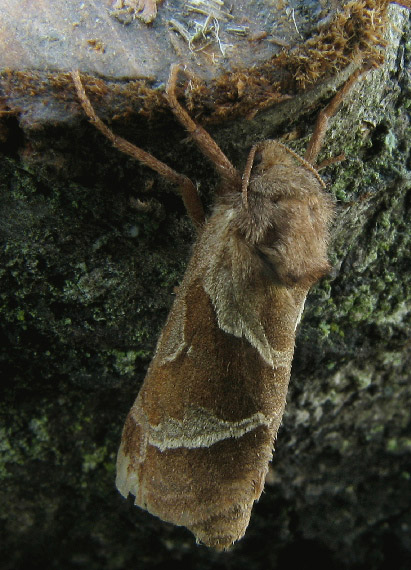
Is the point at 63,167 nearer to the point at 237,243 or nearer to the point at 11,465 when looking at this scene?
the point at 237,243

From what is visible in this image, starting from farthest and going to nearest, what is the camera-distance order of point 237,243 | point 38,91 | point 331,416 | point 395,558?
point 395,558 → point 331,416 → point 237,243 → point 38,91

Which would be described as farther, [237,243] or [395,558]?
[395,558]

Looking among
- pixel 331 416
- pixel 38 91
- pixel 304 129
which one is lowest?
pixel 331 416

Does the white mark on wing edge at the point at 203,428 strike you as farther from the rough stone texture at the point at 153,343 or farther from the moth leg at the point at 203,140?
the moth leg at the point at 203,140

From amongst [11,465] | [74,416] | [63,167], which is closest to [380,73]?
[63,167]

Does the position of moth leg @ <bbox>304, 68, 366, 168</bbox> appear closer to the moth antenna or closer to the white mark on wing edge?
the moth antenna

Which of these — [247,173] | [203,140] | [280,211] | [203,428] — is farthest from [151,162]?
[203,428]

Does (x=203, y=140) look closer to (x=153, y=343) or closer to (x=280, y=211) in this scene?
(x=280, y=211)

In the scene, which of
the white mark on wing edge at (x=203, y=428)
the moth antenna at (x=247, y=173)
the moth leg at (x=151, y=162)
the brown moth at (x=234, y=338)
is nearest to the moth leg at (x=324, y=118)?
the brown moth at (x=234, y=338)
